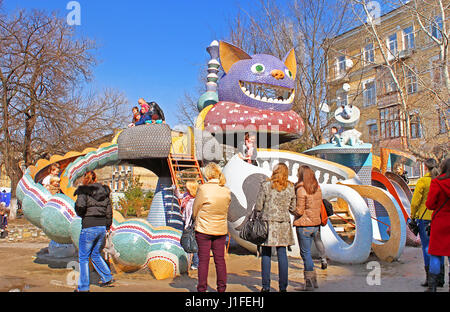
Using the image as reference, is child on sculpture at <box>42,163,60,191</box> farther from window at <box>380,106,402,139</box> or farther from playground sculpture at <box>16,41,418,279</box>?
window at <box>380,106,402,139</box>

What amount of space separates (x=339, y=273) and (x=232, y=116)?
383cm

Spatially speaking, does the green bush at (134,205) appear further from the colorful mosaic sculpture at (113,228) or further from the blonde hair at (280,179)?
the blonde hair at (280,179)

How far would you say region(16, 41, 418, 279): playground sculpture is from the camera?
21.1 ft

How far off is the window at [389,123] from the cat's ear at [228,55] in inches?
672

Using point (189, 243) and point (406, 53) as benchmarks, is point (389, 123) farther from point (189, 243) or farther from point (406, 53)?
point (189, 243)

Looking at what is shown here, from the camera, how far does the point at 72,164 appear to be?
7.66 metres

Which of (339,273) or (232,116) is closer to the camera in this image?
(339,273)

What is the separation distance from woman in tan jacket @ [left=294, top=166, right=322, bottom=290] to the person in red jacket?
4.14 feet

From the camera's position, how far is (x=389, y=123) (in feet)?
80.4

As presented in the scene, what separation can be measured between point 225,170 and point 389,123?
19959mm

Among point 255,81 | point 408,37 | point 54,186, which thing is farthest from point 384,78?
point 54,186

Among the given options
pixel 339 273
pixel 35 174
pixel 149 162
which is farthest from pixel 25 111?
pixel 339 273
